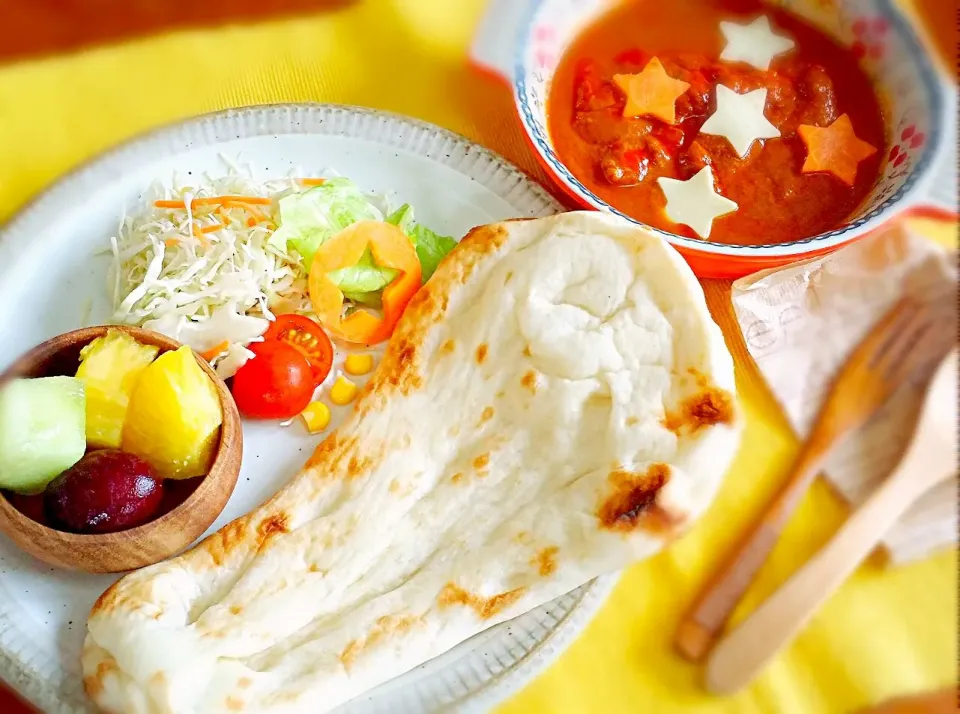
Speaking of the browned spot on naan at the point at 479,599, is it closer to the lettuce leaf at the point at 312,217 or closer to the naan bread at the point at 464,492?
the naan bread at the point at 464,492

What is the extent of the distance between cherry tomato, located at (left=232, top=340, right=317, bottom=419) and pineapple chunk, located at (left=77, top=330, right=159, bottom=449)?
0.76 feet

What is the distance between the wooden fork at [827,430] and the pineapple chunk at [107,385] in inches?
43.7

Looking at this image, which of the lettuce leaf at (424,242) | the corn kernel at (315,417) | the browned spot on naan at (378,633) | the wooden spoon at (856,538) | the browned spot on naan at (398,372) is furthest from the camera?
the lettuce leaf at (424,242)

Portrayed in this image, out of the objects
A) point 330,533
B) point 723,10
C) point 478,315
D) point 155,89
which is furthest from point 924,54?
point 155,89

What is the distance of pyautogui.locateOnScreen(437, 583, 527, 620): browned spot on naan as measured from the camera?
4.58 feet

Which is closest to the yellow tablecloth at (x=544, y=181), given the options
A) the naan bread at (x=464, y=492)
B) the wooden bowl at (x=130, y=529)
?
the naan bread at (x=464, y=492)

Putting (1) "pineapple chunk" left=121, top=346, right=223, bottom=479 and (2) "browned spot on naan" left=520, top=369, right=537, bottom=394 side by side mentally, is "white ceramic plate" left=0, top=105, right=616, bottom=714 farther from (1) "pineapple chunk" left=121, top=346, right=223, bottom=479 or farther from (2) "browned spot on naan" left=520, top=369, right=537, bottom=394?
(2) "browned spot on naan" left=520, top=369, right=537, bottom=394

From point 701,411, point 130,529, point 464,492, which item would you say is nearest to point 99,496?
point 130,529

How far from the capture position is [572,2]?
2197mm

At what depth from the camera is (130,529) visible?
1.40 m

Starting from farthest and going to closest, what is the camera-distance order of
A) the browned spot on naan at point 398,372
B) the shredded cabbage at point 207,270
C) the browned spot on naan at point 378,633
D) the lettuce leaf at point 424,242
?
the lettuce leaf at point 424,242 → the shredded cabbage at point 207,270 → the browned spot on naan at point 398,372 → the browned spot on naan at point 378,633

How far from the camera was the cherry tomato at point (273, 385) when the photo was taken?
66.9 inches

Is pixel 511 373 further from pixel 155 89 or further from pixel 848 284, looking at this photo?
pixel 155 89

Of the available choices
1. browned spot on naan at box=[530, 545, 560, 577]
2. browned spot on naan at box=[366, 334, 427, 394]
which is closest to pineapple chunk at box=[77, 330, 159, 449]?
browned spot on naan at box=[366, 334, 427, 394]
